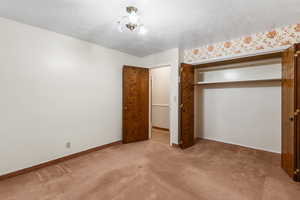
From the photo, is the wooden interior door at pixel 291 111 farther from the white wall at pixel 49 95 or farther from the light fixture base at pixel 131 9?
the white wall at pixel 49 95

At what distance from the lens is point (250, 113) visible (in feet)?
10.6

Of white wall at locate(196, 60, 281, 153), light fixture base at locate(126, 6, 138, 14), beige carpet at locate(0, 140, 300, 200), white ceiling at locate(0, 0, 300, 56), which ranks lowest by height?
beige carpet at locate(0, 140, 300, 200)

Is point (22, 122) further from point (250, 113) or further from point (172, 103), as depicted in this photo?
point (250, 113)

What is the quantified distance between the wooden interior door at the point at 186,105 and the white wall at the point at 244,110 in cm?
72

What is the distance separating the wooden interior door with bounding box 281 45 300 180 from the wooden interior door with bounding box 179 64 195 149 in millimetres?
1634

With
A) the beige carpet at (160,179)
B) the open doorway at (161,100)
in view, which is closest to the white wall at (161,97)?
the open doorway at (161,100)

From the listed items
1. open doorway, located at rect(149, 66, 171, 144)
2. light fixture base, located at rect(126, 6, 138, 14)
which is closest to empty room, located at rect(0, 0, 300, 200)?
light fixture base, located at rect(126, 6, 138, 14)

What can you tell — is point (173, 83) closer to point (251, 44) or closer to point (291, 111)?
point (251, 44)

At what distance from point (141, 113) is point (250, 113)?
2652 mm

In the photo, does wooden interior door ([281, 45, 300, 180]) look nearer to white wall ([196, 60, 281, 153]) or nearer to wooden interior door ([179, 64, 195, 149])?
white wall ([196, 60, 281, 153])

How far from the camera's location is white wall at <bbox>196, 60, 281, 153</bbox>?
296 centimetres

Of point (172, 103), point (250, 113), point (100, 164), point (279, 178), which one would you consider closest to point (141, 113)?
point (172, 103)

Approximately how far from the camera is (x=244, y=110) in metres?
3.30

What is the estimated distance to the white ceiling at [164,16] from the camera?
5.80 ft
